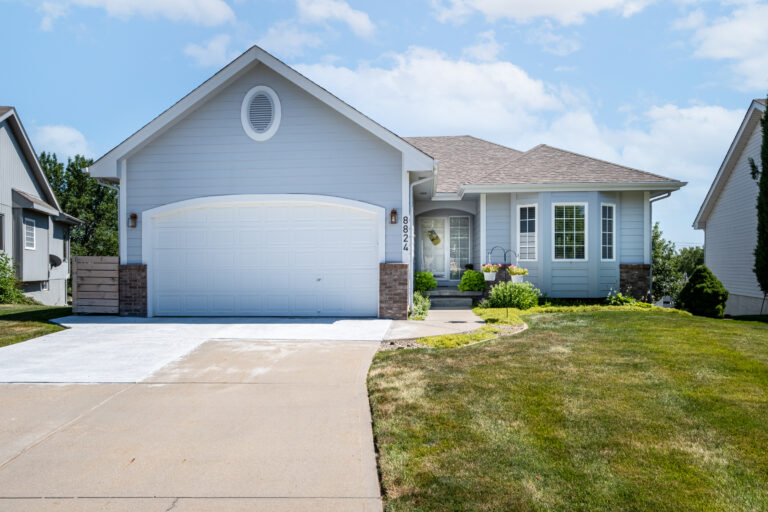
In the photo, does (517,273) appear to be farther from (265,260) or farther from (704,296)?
(265,260)

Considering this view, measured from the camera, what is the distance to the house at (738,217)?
14961mm

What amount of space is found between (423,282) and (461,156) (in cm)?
614

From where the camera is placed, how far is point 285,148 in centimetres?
1052

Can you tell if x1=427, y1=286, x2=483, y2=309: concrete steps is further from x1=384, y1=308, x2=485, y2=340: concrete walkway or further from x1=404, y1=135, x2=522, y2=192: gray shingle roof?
x1=404, y1=135, x2=522, y2=192: gray shingle roof

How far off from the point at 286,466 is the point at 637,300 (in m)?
13.0

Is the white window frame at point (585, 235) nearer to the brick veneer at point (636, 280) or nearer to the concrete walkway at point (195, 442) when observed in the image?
the brick veneer at point (636, 280)

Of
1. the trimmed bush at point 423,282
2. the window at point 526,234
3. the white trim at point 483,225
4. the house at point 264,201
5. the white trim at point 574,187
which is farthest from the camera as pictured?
the white trim at point 483,225

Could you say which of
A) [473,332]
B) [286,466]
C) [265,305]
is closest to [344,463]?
[286,466]

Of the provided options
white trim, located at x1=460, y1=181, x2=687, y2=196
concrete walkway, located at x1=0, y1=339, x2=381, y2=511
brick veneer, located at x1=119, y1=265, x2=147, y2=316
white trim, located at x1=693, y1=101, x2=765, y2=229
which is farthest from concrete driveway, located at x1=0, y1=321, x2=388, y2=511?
white trim, located at x1=693, y1=101, x2=765, y2=229

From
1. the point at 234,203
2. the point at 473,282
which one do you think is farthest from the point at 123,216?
the point at 473,282

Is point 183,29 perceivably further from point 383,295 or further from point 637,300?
point 637,300

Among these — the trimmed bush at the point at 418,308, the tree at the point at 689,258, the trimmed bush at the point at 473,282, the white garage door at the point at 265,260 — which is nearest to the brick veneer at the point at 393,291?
the white garage door at the point at 265,260

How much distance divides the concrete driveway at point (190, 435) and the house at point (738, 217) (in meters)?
14.8

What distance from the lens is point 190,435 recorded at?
3.90 m
